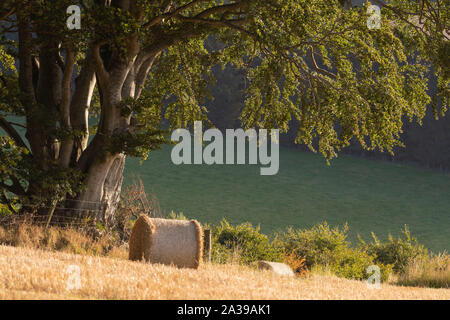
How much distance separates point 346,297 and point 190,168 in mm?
45501

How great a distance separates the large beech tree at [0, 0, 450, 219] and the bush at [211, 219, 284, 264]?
12.5 feet

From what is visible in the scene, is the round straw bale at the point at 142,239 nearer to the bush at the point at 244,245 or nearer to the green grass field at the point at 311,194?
the bush at the point at 244,245

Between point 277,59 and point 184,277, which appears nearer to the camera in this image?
point 184,277

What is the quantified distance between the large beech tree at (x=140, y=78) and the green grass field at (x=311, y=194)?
674 inches

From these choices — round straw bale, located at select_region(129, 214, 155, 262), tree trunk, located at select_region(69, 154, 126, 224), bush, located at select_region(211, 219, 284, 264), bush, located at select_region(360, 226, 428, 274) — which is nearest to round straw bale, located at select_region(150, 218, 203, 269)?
round straw bale, located at select_region(129, 214, 155, 262)

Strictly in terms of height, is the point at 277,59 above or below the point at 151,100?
above

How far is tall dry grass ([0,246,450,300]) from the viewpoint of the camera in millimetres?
6223

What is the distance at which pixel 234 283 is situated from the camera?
24.8ft

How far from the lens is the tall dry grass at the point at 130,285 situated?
6223 mm

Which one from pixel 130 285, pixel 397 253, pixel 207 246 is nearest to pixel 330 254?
pixel 397 253

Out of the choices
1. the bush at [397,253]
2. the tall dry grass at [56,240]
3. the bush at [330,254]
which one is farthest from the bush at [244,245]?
the tall dry grass at [56,240]

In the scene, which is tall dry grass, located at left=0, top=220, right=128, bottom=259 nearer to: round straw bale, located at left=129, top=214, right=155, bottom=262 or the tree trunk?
the tree trunk
